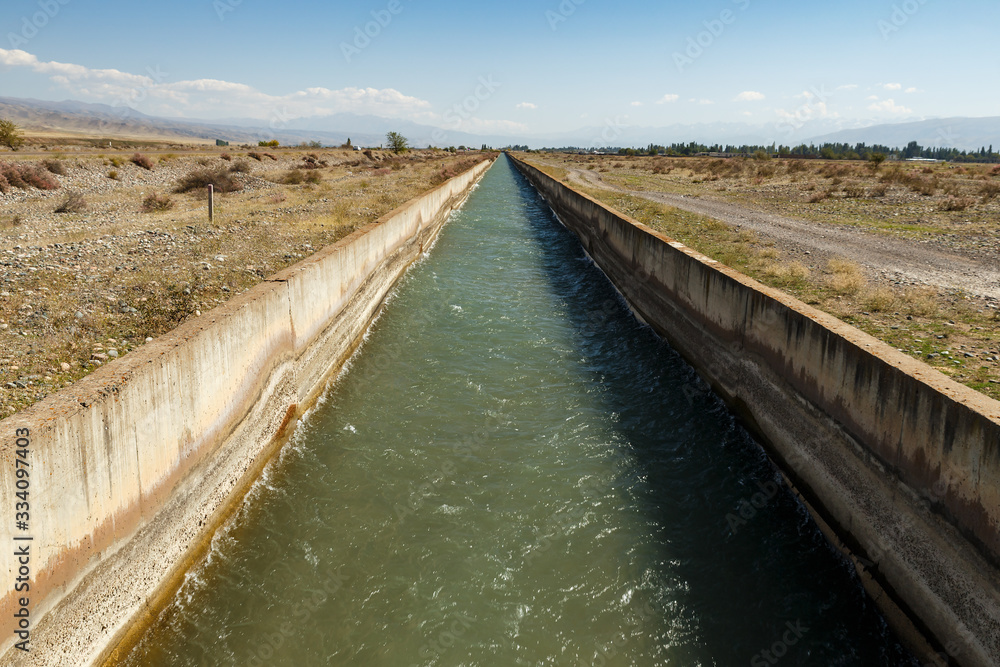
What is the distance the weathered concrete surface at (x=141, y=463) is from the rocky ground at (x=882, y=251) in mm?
8271

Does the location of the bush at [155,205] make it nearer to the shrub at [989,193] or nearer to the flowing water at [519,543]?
the flowing water at [519,543]

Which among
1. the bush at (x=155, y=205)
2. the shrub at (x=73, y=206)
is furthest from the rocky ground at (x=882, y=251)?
the shrub at (x=73, y=206)

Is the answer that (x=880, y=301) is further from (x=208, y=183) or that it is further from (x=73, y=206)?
(x=208, y=183)

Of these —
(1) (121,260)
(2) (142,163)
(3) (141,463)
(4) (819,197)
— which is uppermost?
(2) (142,163)

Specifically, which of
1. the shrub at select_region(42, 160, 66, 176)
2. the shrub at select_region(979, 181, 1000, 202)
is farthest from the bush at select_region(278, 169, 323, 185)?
the shrub at select_region(979, 181, 1000, 202)

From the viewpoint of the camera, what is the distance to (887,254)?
1448 cm

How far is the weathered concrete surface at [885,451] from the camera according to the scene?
466 centimetres

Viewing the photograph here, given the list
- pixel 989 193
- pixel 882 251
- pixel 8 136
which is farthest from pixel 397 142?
pixel 882 251

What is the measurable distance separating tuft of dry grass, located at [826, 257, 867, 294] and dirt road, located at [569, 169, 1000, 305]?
0.53 metres

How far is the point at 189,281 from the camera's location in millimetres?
10867

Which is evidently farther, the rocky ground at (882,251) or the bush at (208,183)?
the bush at (208,183)

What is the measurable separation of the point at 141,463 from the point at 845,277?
458 inches

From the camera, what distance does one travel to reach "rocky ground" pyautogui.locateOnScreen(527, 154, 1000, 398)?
8.43 metres

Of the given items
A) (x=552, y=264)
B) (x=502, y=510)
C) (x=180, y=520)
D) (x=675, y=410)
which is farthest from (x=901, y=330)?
(x=552, y=264)
